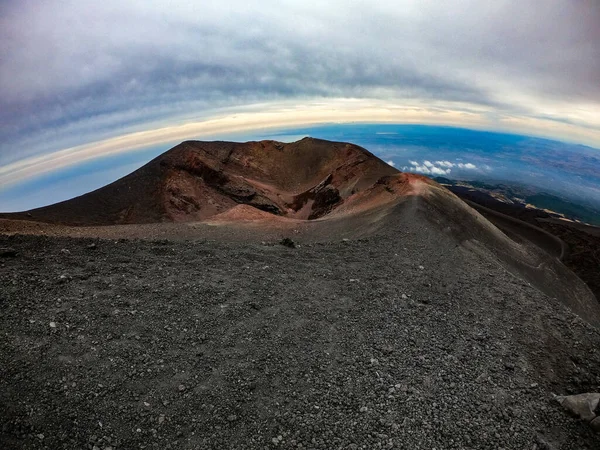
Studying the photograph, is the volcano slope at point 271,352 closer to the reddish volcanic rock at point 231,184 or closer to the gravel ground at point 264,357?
the gravel ground at point 264,357

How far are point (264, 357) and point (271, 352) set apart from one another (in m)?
0.26

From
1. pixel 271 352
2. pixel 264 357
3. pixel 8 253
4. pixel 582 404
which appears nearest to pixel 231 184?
pixel 8 253

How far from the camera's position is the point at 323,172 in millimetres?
53344

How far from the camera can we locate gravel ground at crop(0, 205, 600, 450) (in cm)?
649

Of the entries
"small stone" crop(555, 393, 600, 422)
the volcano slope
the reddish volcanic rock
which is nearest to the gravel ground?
the volcano slope

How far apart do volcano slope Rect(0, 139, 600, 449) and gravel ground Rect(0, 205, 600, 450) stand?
0.04 m

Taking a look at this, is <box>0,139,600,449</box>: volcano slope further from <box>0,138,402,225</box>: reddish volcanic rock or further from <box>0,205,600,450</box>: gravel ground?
<box>0,138,402,225</box>: reddish volcanic rock

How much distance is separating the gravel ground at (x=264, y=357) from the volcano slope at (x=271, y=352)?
0.04 metres

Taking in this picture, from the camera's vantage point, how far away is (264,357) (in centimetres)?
851

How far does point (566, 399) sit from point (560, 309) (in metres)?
7.03

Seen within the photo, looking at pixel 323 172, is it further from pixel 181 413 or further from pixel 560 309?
pixel 181 413

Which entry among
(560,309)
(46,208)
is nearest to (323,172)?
(46,208)

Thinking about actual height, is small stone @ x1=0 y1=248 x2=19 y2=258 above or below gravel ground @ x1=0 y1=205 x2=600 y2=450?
above

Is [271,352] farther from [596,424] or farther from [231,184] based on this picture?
[231,184]
